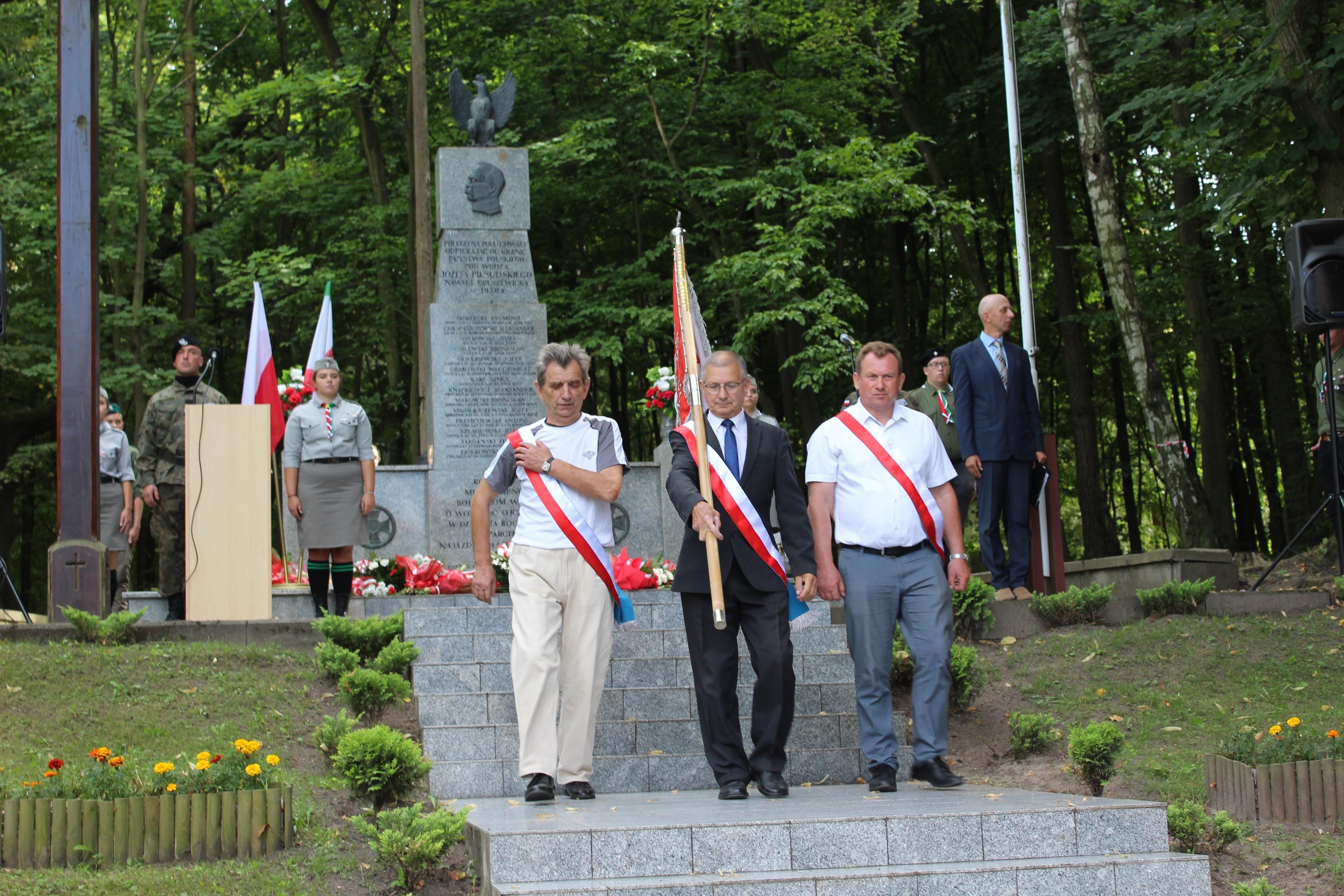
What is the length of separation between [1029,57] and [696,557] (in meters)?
15.0

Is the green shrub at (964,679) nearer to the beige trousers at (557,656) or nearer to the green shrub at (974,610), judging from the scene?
the green shrub at (974,610)

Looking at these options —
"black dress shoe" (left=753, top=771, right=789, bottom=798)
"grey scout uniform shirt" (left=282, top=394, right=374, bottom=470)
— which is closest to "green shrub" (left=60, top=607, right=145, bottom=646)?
"grey scout uniform shirt" (left=282, top=394, right=374, bottom=470)

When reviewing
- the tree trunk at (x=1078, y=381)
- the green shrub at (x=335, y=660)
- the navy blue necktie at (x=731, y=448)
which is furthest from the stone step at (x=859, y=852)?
the tree trunk at (x=1078, y=381)

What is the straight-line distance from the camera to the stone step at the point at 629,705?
7.20 m

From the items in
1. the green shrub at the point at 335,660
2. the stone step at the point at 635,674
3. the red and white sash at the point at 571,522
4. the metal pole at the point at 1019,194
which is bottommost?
the stone step at the point at 635,674

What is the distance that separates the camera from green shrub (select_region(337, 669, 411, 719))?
280 inches

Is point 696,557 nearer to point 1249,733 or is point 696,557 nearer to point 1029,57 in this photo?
point 1249,733

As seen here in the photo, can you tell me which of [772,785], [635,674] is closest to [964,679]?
[635,674]

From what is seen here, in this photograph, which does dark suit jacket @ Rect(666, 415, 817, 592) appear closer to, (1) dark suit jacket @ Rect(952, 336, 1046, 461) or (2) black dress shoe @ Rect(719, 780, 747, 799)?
(2) black dress shoe @ Rect(719, 780, 747, 799)

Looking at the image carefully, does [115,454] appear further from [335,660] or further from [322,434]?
[335,660]

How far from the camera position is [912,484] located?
631 cm

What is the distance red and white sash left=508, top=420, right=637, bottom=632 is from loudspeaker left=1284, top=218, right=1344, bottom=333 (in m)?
5.28

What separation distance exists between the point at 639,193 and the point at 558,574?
1753cm

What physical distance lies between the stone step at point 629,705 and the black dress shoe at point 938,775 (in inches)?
42.9
